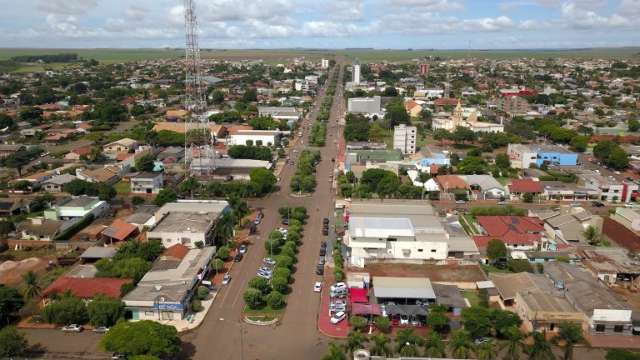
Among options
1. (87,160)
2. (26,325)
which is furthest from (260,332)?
(87,160)

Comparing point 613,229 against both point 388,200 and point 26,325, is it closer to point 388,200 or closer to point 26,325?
point 388,200

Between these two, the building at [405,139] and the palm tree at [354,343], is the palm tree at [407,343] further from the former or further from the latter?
the building at [405,139]

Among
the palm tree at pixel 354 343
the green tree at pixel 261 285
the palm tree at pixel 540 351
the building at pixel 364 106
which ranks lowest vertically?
the green tree at pixel 261 285

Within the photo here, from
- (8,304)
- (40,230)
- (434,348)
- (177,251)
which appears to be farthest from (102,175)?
(434,348)

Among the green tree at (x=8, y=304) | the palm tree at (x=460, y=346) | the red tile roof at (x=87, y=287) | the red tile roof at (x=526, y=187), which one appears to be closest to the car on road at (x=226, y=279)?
the red tile roof at (x=87, y=287)

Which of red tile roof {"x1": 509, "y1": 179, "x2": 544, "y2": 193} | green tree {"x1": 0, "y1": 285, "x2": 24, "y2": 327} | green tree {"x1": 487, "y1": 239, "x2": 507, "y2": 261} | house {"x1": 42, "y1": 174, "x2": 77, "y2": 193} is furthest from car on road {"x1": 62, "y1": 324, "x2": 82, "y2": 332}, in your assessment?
red tile roof {"x1": 509, "y1": 179, "x2": 544, "y2": 193}

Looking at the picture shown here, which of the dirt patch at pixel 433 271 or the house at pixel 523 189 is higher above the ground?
the house at pixel 523 189
